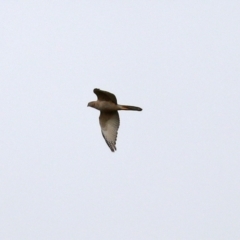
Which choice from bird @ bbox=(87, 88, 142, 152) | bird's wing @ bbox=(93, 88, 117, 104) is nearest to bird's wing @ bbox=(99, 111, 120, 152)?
bird @ bbox=(87, 88, 142, 152)

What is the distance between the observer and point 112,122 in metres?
22.5

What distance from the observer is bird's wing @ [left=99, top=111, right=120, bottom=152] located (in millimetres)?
22297

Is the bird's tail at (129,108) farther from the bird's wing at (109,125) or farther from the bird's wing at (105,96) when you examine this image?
the bird's wing at (109,125)

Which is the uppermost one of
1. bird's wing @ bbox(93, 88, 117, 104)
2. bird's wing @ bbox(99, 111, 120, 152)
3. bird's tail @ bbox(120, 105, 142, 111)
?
bird's wing @ bbox(93, 88, 117, 104)

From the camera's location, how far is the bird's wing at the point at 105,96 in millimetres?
21688

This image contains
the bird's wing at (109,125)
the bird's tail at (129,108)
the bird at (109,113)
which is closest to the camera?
the bird's tail at (129,108)

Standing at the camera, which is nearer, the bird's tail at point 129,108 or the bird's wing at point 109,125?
the bird's tail at point 129,108

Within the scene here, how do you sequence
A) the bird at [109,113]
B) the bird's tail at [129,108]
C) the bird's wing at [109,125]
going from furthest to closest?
the bird's wing at [109,125]
the bird at [109,113]
the bird's tail at [129,108]

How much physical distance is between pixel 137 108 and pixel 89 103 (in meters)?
1.84

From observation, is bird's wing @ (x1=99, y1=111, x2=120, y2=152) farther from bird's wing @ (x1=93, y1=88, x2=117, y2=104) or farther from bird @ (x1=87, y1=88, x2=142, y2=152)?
bird's wing @ (x1=93, y1=88, x2=117, y2=104)

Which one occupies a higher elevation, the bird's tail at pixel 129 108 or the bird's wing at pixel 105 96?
the bird's wing at pixel 105 96

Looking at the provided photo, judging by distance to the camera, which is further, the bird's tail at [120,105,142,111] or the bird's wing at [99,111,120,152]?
the bird's wing at [99,111,120,152]

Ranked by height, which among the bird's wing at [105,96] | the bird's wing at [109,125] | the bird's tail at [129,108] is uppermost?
the bird's wing at [105,96]

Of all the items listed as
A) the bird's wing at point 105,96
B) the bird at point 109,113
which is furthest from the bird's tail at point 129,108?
the bird's wing at point 105,96
